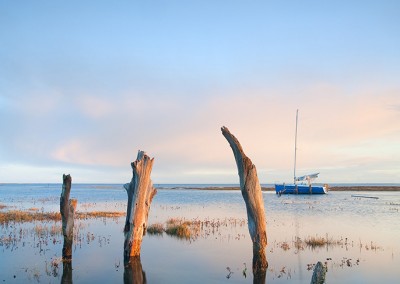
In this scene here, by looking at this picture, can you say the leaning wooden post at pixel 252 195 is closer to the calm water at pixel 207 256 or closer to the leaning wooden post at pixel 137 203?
the calm water at pixel 207 256

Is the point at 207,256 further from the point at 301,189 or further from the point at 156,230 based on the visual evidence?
the point at 301,189

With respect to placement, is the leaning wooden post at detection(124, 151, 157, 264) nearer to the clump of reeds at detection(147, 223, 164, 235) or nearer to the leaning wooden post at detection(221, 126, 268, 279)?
the leaning wooden post at detection(221, 126, 268, 279)

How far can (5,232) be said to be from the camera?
25828 mm

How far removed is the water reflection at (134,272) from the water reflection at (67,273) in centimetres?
212

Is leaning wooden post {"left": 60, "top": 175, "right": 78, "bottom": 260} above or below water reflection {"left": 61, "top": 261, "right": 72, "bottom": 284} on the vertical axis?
above

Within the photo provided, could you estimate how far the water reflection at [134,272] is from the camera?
1481cm

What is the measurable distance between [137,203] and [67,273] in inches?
158

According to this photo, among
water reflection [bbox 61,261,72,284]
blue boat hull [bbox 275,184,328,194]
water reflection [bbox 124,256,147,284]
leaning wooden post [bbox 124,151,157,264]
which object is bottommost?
water reflection [bbox 124,256,147,284]

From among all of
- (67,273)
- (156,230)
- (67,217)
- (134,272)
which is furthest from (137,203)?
(156,230)

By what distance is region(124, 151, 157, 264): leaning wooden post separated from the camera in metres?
17.3

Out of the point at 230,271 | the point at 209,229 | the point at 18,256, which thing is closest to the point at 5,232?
the point at 18,256

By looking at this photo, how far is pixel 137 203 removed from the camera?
56.9 feet

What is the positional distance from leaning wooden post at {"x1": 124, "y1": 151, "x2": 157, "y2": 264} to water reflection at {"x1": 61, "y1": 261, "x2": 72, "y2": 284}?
2.46 m

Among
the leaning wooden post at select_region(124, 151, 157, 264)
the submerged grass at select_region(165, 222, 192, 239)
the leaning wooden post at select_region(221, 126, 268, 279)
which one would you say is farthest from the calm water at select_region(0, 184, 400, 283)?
the leaning wooden post at select_region(221, 126, 268, 279)
